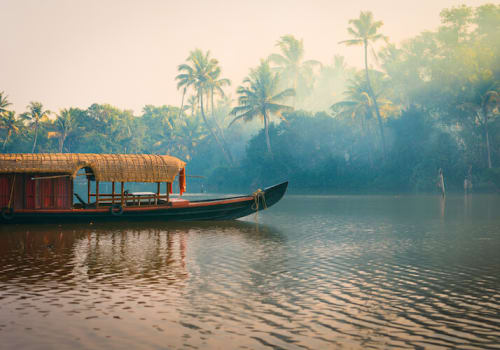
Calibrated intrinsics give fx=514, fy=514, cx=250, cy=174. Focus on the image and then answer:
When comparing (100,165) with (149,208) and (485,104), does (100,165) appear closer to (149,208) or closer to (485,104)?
(149,208)

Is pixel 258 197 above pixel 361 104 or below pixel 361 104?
below

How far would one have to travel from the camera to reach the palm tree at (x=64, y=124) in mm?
83000

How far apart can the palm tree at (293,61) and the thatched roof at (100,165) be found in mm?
67182

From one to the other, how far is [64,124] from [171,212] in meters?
61.6

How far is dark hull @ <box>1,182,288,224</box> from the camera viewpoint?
2656 centimetres

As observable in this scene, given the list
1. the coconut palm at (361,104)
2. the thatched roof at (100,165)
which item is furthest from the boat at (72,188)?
the coconut palm at (361,104)

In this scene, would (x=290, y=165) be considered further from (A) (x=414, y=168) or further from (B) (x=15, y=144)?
(B) (x=15, y=144)

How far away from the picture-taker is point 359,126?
7625 cm

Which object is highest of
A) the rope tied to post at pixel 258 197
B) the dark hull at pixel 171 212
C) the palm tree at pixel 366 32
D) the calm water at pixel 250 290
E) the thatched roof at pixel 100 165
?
the palm tree at pixel 366 32

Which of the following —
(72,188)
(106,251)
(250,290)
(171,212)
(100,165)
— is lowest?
(250,290)

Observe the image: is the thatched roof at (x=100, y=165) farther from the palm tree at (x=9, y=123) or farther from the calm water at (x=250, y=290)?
the palm tree at (x=9, y=123)

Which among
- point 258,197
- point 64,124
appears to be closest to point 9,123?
point 64,124

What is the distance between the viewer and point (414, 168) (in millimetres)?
66875

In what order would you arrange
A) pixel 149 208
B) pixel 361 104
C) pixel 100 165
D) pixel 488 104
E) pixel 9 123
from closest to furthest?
pixel 100 165 < pixel 149 208 < pixel 488 104 < pixel 361 104 < pixel 9 123
